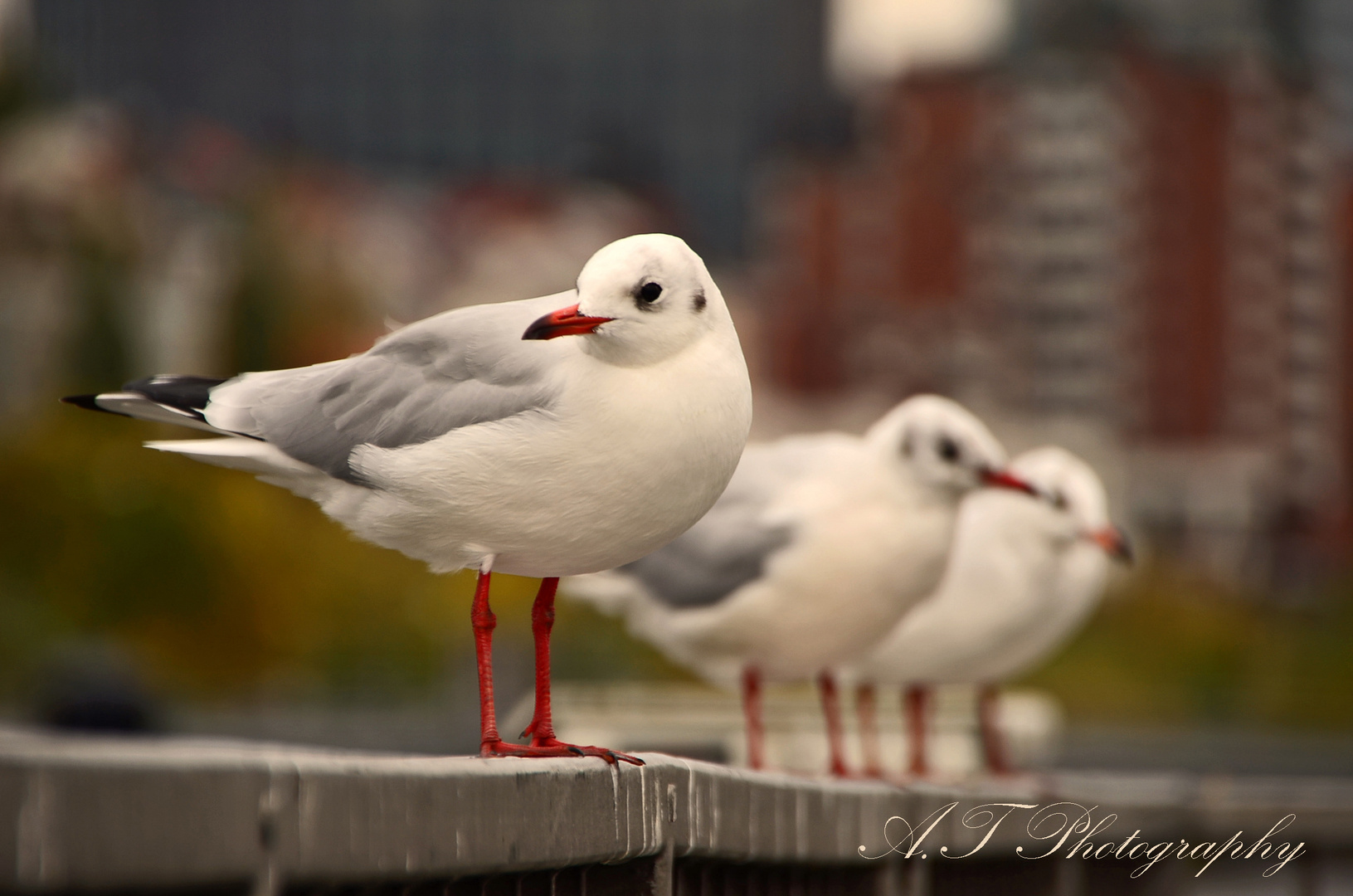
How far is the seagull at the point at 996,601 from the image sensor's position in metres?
7.41

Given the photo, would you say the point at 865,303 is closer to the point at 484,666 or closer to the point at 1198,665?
the point at 1198,665

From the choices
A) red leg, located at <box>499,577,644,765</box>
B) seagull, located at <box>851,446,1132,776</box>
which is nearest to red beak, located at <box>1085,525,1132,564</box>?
seagull, located at <box>851,446,1132,776</box>

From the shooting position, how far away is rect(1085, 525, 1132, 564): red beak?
25.6ft

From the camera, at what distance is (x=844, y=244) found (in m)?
75.7

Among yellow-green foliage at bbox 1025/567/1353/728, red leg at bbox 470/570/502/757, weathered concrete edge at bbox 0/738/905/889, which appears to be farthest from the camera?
yellow-green foliage at bbox 1025/567/1353/728

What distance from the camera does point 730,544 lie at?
19.6 ft

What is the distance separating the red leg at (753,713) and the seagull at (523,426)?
238cm

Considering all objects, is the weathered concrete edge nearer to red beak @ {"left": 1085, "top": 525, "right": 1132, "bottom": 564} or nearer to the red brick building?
red beak @ {"left": 1085, "top": 525, "right": 1132, "bottom": 564}

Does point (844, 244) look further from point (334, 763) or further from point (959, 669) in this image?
point (334, 763)

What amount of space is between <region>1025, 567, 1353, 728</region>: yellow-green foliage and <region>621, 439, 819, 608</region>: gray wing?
120ft

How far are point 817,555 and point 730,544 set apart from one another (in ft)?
1.22

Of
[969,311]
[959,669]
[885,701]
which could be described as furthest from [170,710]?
[969,311]

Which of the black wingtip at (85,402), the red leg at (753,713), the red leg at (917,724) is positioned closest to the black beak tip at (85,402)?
the black wingtip at (85,402)

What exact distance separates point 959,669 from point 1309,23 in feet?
242
